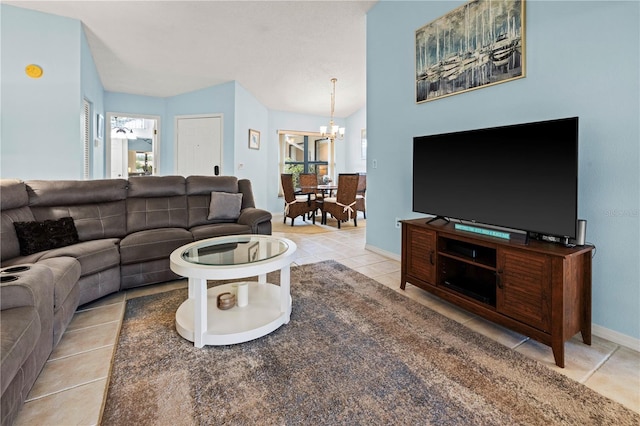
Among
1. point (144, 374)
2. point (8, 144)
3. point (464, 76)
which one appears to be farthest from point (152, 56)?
point (144, 374)

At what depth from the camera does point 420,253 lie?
8.16 ft

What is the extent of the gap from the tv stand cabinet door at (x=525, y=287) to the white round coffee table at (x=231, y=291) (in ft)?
4.42

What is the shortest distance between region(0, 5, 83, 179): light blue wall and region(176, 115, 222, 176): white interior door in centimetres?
232

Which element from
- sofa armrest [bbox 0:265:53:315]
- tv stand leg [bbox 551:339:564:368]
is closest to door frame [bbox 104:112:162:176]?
sofa armrest [bbox 0:265:53:315]

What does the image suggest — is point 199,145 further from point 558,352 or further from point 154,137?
point 558,352

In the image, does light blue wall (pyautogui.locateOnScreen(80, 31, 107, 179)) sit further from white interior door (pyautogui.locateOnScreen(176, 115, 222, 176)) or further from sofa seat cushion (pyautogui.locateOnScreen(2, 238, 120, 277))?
sofa seat cushion (pyautogui.locateOnScreen(2, 238, 120, 277))

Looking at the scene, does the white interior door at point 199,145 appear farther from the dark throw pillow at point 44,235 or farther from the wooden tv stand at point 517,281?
the wooden tv stand at point 517,281

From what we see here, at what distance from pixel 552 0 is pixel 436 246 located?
185 centimetres

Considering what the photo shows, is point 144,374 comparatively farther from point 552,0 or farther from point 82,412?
point 552,0

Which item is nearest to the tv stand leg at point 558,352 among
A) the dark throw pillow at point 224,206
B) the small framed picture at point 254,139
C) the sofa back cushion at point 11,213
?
the dark throw pillow at point 224,206

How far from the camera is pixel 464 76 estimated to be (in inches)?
104

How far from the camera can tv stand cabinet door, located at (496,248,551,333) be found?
167 centimetres

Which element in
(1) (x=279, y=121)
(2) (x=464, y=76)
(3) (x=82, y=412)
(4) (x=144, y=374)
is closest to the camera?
(3) (x=82, y=412)

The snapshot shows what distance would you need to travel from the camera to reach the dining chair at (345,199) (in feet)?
18.4
